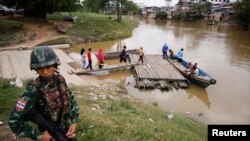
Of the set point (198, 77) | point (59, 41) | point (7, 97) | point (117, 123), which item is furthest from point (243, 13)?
point (7, 97)

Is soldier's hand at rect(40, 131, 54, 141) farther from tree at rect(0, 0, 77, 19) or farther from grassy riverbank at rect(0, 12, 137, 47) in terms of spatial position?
tree at rect(0, 0, 77, 19)

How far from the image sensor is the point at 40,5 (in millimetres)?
24078

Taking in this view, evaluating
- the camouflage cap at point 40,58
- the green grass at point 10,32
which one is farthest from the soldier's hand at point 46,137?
the green grass at point 10,32

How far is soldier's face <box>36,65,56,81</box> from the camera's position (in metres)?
2.34

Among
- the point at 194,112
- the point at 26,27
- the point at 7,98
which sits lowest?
the point at 194,112

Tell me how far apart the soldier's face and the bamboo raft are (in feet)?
35.3

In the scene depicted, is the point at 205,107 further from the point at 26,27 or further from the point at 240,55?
the point at 26,27

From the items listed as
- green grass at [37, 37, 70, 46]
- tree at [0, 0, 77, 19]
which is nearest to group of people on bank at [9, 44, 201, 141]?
green grass at [37, 37, 70, 46]

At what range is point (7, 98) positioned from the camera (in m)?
6.64

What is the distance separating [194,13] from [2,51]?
2365 inches

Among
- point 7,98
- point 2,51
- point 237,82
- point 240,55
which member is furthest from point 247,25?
point 7,98

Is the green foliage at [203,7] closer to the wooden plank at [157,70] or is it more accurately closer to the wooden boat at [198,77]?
the wooden plank at [157,70]

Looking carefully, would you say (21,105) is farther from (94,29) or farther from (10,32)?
(94,29)

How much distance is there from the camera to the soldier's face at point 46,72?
7.68 feet
